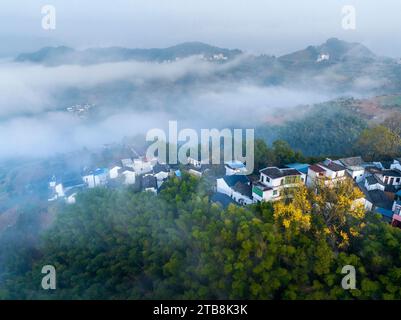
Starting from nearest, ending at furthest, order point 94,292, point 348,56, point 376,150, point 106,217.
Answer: point 94,292, point 106,217, point 376,150, point 348,56

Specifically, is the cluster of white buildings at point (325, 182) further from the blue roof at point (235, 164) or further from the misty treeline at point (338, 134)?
the misty treeline at point (338, 134)

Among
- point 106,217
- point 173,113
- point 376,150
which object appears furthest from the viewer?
point 173,113

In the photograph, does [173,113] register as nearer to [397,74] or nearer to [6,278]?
[397,74]

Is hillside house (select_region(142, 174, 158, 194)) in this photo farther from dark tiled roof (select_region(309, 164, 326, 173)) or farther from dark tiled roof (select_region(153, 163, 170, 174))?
dark tiled roof (select_region(309, 164, 326, 173))

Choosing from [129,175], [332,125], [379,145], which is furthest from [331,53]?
[129,175]

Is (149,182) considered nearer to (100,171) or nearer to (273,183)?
(100,171)

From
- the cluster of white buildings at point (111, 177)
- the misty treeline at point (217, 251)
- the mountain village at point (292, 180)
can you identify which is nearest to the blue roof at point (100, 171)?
the cluster of white buildings at point (111, 177)

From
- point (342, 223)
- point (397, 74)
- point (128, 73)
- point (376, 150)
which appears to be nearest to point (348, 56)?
point (397, 74)

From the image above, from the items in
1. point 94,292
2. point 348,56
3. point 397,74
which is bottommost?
point 94,292
